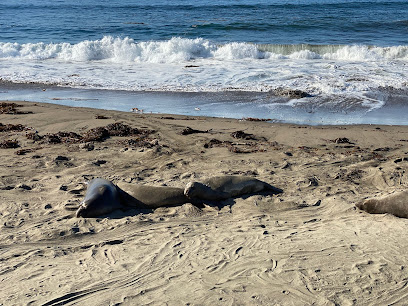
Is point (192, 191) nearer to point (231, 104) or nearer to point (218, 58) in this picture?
point (231, 104)

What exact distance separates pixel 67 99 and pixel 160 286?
964 cm

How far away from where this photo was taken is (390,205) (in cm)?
556

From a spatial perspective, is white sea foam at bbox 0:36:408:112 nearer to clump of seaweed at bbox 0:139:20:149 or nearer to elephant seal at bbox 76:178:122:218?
clump of seaweed at bbox 0:139:20:149

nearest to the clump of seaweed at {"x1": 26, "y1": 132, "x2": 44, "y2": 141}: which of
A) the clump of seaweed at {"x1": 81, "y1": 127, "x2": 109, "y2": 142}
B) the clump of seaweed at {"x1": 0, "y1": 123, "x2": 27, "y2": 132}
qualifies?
the clump of seaweed at {"x1": 0, "y1": 123, "x2": 27, "y2": 132}

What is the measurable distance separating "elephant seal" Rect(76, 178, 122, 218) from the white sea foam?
831 cm

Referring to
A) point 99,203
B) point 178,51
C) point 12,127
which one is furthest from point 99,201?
point 178,51

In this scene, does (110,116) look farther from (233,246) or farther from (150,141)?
(233,246)

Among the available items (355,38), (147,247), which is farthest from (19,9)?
(147,247)

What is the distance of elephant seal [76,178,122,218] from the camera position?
216 inches

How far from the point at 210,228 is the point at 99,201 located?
4.55 feet

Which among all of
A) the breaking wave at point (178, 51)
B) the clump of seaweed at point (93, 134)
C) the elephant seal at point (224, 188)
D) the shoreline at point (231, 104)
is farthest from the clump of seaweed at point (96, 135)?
the breaking wave at point (178, 51)

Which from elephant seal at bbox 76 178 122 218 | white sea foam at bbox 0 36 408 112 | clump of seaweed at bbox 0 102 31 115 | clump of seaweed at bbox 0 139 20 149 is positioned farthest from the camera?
white sea foam at bbox 0 36 408 112

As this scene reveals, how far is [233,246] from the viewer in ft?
15.5

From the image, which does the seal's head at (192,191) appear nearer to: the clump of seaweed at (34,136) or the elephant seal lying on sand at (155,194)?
the elephant seal lying on sand at (155,194)
